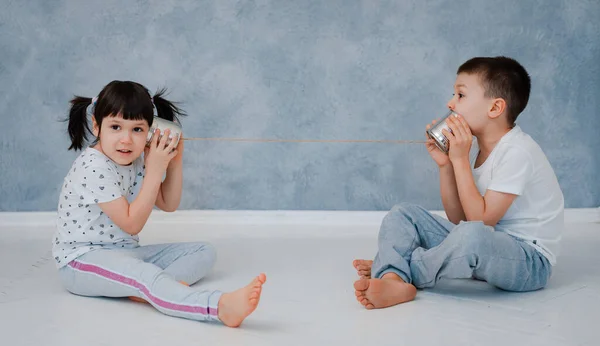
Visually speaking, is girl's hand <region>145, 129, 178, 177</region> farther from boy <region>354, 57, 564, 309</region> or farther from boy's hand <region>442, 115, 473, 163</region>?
boy's hand <region>442, 115, 473, 163</region>

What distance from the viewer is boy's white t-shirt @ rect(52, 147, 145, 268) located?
1607 mm

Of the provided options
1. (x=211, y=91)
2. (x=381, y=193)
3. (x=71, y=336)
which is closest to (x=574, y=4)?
(x=381, y=193)

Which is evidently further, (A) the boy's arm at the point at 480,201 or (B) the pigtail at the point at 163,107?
(B) the pigtail at the point at 163,107

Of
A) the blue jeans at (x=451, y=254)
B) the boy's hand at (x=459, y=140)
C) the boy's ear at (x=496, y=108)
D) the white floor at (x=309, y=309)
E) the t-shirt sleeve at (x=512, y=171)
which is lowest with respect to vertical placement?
the white floor at (x=309, y=309)

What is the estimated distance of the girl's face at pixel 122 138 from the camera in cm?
163

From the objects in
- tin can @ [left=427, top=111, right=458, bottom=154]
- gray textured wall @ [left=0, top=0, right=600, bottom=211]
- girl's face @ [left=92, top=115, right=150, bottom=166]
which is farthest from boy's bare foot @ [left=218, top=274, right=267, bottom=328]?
gray textured wall @ [left=0, top=0, right=600, bottom=211]

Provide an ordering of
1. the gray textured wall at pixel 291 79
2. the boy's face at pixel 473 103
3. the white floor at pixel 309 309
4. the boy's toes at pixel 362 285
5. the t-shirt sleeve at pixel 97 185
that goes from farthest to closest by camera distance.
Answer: the gray textured wall at pixel 291 79, the boy's face at pixel 473 103, the t-shirt sleeve at pixel 97 185, the boy's toes at pixel 362 285, the white floor at pixel 309 309

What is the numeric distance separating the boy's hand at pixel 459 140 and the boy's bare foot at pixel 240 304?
1.83 ft

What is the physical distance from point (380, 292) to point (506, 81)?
59cm

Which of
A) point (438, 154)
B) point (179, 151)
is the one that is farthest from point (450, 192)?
point (179, 151)

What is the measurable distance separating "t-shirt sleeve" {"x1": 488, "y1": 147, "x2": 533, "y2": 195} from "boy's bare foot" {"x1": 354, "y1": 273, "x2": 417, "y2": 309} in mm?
301

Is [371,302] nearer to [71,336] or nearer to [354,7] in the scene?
[71,336]

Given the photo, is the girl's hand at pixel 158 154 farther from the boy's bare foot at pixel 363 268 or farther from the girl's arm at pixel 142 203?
the boy's bare foot at pixel 363 268

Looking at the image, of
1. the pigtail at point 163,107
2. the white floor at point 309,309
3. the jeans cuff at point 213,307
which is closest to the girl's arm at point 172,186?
the pigtail at point 163,107
